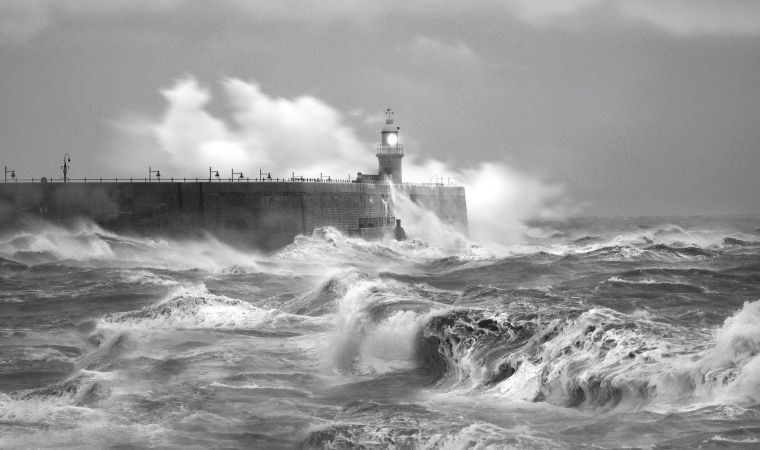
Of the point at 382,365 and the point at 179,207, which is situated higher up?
the point at 179,207

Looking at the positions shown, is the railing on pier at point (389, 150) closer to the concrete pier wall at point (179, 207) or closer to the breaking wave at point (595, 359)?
the concrete pier wall at point (179, 207)

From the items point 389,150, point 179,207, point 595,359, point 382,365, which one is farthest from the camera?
point 389,150

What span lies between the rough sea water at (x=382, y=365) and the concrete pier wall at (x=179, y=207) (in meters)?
9.16

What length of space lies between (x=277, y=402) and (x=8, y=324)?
945cm

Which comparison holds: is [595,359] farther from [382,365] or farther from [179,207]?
[179,207]

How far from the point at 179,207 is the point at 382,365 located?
22084 mm

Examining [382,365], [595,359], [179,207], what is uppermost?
[179,207]

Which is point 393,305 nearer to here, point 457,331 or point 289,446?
point 457,331

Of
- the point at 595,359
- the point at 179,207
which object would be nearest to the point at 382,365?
the point at 595,359

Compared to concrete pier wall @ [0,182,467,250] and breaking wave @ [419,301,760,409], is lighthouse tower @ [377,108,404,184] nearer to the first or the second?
concrete pier wall @ [0,182,467,250]

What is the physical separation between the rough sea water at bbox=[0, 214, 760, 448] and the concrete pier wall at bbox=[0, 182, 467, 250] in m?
9.16

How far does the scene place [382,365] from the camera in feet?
44.6

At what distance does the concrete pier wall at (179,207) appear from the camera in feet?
110

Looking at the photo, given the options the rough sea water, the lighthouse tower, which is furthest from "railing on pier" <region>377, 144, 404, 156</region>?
the rough sea water
